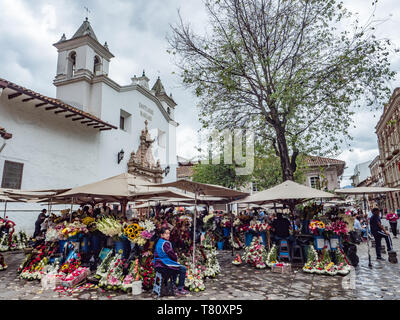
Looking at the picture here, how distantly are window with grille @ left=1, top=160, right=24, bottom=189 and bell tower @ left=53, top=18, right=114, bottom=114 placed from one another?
668cm

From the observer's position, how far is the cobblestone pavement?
556 cm

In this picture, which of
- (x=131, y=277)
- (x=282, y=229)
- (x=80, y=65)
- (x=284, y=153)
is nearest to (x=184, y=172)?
(x=80, y=65)

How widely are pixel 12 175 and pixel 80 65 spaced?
10.1 meters

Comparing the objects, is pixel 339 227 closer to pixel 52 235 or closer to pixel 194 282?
pixel 194 282

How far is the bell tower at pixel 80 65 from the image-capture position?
19.1 meters

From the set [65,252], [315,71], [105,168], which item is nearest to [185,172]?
[105,168]

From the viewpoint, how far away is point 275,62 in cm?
1274

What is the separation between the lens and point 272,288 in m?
6.21

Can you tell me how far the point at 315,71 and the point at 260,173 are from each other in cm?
1825

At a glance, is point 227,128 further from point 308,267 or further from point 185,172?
point 185,172

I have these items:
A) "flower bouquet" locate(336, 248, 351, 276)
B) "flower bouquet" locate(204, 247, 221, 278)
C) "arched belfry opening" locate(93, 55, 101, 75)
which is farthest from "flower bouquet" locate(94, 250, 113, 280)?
"arched belfry opening" locate(93, 55, 101, 75)

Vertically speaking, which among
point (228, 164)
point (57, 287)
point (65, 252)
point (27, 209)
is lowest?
point (57, 287)

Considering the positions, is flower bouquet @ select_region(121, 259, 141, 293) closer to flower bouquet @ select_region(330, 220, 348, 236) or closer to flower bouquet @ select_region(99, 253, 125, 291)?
flower bouquet @ select_region(99, 253, 125, 291)

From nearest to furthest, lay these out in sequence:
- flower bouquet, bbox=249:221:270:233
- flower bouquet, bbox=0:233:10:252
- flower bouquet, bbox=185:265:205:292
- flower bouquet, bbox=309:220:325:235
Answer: flower bouquet, bbox=185:265:205:292 < flower bouquet, bbox=309:220:325:235 < flower bouquet, bbox=249:221:270:233 < flower bouquet, bbox=0:233:10:252
